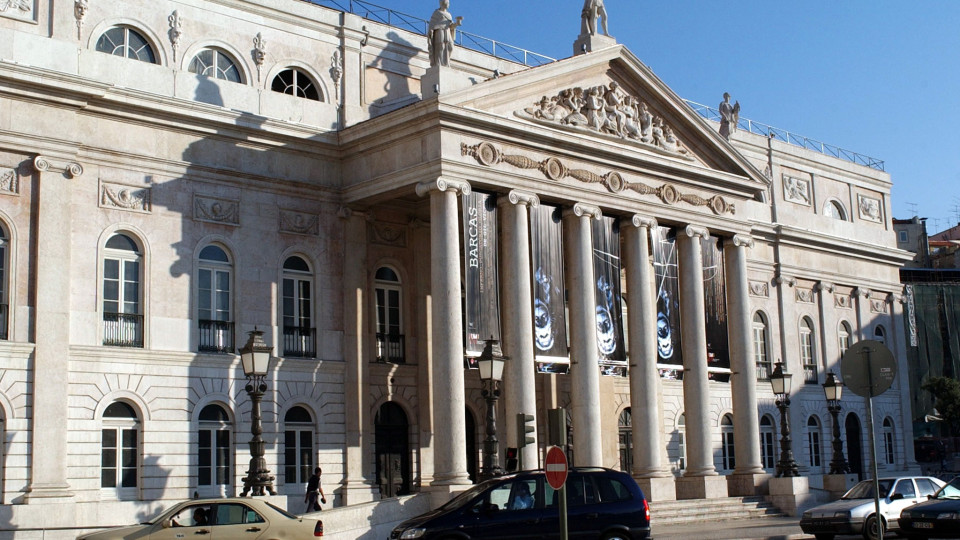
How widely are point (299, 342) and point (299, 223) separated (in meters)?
3.08

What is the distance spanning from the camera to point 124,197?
27312 mm

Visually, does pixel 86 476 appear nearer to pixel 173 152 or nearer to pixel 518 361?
pixel 173 152

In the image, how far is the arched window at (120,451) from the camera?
26266 millimetres

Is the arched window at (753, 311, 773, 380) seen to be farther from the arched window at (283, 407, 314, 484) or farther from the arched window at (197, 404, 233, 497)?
Answer: the arched window at (197, 404, 233, 497)

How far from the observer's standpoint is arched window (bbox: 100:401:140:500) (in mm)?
26266

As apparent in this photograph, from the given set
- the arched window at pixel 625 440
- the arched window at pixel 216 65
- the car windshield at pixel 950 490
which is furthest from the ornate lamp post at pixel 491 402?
the arched window at pixel 625 440

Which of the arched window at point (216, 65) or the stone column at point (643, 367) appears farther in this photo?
the stone column at point (643, 367)

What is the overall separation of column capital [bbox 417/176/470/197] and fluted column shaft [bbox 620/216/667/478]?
6.40 m

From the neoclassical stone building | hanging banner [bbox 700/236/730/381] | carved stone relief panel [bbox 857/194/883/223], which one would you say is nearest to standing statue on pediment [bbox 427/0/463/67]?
the neoclassical stone building

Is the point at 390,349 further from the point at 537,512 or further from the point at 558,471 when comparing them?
the point at 558,471

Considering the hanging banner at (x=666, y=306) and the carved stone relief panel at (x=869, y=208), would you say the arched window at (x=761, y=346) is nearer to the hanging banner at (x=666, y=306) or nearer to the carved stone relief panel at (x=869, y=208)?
the carved stone relief panel at (x=869, y=208)

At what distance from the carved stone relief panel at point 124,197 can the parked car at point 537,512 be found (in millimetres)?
12263

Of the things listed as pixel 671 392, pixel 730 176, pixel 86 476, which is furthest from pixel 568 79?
pixel 86 476

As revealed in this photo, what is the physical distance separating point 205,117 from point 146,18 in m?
2.83
